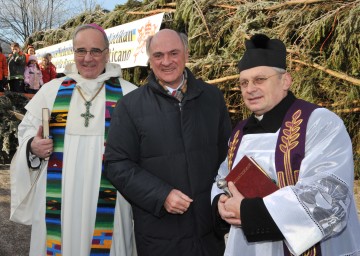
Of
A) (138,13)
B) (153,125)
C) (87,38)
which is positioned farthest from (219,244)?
(138,13)

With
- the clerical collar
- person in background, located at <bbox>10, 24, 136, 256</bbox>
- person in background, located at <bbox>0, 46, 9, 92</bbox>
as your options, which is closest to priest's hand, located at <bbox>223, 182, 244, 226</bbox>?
the clerical collar

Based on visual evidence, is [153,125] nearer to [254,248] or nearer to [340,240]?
[254,248]

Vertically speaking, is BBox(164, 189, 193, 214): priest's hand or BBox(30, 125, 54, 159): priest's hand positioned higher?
BBox(30, 125, 54, 159): priest's hand

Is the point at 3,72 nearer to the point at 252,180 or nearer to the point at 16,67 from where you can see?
the point at 16,67

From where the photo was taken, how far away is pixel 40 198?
2.80 meters

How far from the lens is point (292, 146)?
1.71 metres

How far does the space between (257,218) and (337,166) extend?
369mm

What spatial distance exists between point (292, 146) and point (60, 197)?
5.49ft

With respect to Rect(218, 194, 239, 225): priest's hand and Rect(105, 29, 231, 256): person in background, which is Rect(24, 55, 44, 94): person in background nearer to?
Rect(105, 29, 231, 256): person in background

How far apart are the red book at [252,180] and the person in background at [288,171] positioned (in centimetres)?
4

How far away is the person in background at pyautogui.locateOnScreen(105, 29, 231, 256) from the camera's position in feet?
7.45

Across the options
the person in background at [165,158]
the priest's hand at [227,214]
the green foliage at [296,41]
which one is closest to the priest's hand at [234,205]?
the priest's hand at [227,214]

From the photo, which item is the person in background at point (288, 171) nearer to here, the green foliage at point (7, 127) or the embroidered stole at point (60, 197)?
the embroidered stole at point (60, 197)

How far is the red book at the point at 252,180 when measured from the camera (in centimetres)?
171
